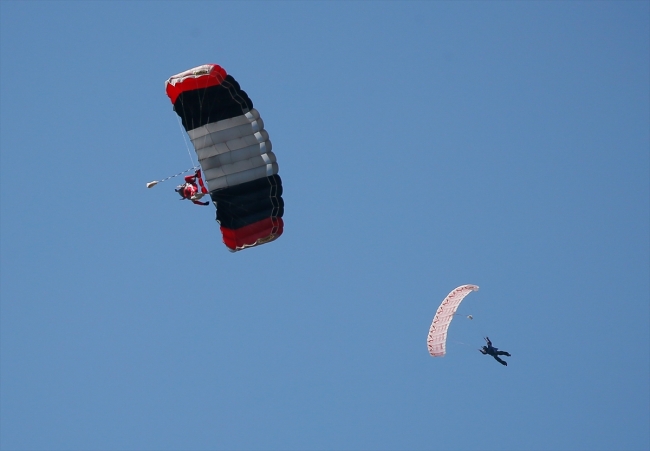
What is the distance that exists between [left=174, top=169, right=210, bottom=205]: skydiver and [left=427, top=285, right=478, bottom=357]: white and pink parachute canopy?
421 inches

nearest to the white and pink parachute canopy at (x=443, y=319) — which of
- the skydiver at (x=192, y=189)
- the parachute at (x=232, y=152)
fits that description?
the parachute at (x=232, y=152)

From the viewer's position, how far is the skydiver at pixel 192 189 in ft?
105

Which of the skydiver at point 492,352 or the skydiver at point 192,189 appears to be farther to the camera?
the skydiver at point 492,352

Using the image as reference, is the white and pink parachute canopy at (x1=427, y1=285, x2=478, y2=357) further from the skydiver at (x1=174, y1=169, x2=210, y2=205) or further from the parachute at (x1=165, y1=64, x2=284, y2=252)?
the skydiver at (x1=174, y1=169, x2=210, y2=205)

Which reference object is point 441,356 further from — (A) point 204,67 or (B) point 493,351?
(A) point 204,67

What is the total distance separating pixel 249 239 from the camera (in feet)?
108

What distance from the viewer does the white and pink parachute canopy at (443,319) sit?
129ft

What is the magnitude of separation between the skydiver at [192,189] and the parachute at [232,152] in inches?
12.0

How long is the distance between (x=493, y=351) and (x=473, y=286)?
245 centimetres

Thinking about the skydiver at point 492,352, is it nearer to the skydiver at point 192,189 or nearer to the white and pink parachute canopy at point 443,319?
the white and pink parachute canopy at point 443,319

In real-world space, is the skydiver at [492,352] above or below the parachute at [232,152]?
below

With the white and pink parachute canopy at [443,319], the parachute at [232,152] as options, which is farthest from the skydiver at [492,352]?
the parachute at [232,152]

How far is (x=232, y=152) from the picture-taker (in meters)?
31.9

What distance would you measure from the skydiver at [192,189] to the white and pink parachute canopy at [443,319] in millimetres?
10693
